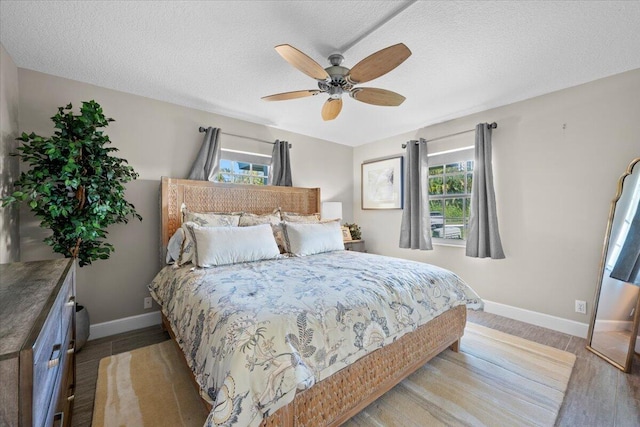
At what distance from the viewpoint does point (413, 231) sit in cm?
382

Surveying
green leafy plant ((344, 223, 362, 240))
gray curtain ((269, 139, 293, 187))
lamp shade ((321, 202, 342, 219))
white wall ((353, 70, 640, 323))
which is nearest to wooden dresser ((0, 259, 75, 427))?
gray curtain ((269, 139, 293, 187))

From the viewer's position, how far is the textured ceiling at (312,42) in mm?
1678

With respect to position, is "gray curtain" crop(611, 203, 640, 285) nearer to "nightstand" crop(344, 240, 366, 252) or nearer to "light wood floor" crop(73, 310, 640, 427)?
"light wood floor" crop(73, 310, 640, 427)

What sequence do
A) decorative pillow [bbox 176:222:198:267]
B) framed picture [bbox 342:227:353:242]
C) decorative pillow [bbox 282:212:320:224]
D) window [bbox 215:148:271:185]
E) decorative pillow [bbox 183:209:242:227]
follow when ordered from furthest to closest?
1. framed picture [bbox 342:227:353:242]
2. window [bbox 215:148:271:185]
3. decorative pillow [bbox 282:212:320:224]
4. decorative pillow [bbox 183:209:242:227]
5. decorative pillow [bbox 176:222:198:267]

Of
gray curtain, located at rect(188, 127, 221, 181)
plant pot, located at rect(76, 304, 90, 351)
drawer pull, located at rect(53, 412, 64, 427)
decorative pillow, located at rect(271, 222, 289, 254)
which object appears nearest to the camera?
drawer pull, located at rect(53, 412, 64, 427)

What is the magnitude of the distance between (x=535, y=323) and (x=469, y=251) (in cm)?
96

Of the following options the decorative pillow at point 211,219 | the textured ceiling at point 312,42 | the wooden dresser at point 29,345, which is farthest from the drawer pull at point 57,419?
the textured ceiling at point 312,42

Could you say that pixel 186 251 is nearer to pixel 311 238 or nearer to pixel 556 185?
pixel 311 238

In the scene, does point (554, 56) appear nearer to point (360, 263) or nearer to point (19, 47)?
point (360, 263)

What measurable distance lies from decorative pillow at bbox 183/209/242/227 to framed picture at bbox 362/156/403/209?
2.48 meters

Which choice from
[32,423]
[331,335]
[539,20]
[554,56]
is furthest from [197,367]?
[554,56]

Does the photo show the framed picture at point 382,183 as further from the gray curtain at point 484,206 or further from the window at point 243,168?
the window at point 243,168

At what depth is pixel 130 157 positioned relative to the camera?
277cm

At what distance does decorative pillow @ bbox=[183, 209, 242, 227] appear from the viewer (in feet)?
9.08
